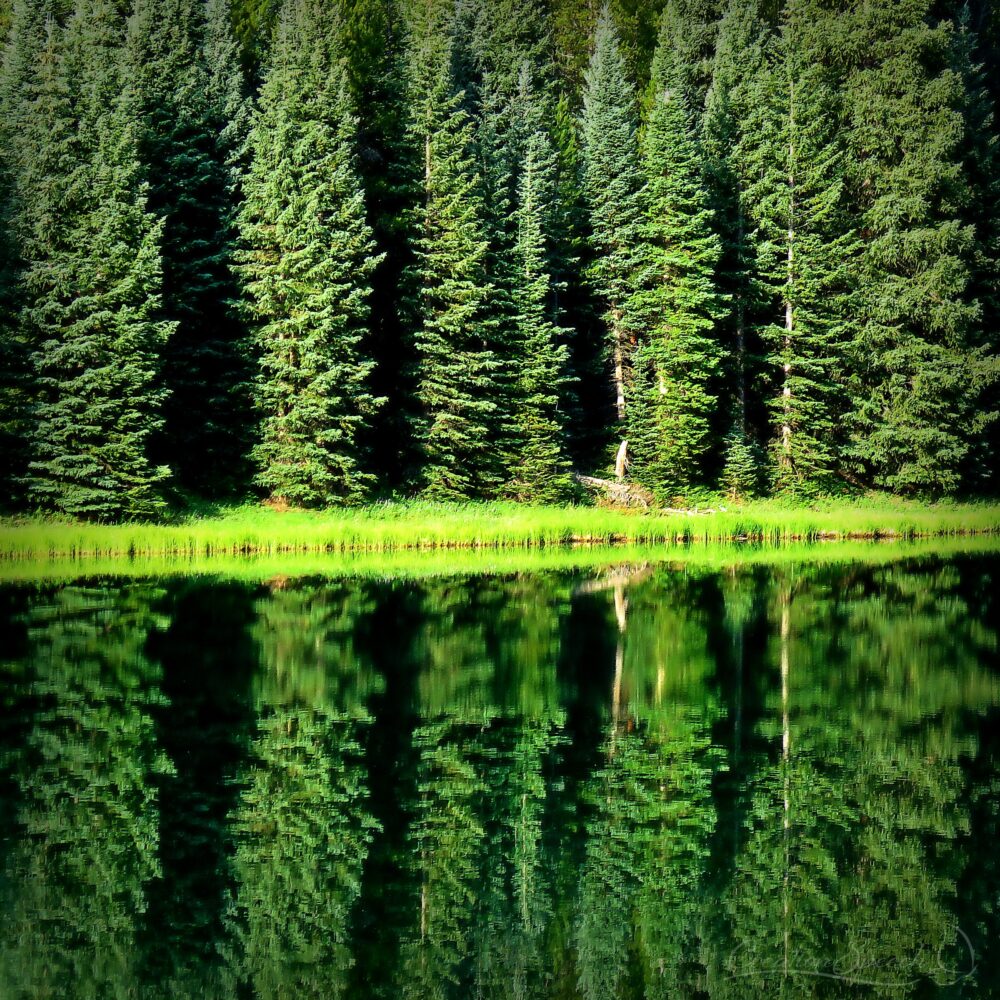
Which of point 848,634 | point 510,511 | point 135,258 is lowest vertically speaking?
point 848,634

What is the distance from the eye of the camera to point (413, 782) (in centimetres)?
1157

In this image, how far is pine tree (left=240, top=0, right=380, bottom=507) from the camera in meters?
39.3

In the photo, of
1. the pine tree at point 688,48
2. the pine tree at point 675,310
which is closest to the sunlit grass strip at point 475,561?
the pine tree at point 675,310

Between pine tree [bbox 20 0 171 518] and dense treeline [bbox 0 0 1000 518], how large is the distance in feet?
0.41

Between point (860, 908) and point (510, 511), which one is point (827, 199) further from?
point (860, 908)

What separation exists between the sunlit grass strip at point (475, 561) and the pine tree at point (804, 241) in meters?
8.60

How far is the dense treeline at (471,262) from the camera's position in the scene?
123 ft

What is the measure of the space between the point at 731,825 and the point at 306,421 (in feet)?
101

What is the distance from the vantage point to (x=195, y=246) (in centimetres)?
4188

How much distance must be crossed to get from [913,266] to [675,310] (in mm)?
9114

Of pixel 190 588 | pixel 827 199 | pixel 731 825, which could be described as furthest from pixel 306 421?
pixel 731 825

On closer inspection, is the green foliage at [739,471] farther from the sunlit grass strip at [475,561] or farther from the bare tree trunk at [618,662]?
the bare tree trunk at [618,662]

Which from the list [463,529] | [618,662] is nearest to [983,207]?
[463,529]

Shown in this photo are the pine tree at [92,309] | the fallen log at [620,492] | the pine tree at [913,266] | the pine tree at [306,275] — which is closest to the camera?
the pine tree at [92,309]
